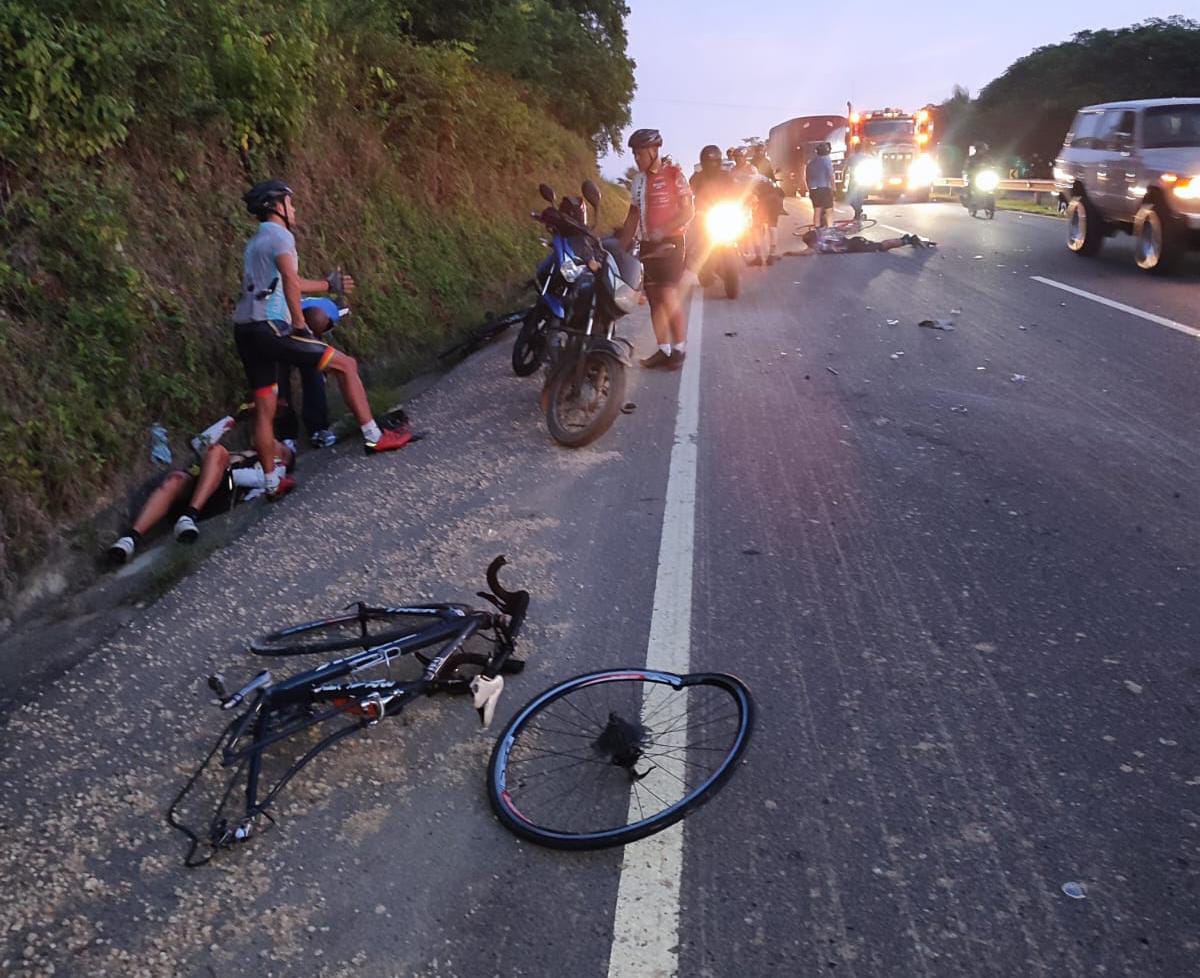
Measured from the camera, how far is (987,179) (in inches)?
1005

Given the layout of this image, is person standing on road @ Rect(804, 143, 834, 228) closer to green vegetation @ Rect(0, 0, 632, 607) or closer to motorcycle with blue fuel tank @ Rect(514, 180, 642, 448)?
green vegetation @ Rect(0, 0, 632, 607)

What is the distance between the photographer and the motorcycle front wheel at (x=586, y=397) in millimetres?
7406

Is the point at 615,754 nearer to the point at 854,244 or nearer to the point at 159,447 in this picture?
the point at 159,447

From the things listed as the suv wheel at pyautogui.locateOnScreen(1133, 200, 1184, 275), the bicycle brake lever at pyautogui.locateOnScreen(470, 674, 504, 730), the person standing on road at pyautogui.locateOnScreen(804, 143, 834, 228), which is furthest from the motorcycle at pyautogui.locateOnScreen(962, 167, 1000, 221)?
the bicycle brake lever at pyautogui.locateOnScreen(470, 674, 504, 730)

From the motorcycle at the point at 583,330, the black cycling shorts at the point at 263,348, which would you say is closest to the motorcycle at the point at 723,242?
the motorcycle at the point at 583,330

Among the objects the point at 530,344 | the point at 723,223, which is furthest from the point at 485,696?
the point at 723,223

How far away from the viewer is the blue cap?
7716 millimetres

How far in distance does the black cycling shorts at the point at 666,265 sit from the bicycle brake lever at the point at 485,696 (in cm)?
623

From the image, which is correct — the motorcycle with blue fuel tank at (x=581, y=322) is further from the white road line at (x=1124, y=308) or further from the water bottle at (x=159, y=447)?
the white road line at (x=1124, y=308)

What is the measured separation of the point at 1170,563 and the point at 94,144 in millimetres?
6974

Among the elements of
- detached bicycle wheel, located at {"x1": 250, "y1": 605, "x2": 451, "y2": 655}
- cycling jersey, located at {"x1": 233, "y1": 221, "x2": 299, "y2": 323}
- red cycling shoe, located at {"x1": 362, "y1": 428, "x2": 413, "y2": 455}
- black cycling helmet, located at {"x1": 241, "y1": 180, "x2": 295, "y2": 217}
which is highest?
black cycling helmet, located at {"x1": 241, "y1": 180, "x2": 295, "y2": 217}

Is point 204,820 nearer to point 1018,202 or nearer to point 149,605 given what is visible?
point 149,605

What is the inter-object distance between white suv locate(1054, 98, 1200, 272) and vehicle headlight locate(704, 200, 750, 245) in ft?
17.9

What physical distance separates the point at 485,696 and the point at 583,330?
4646 mm
